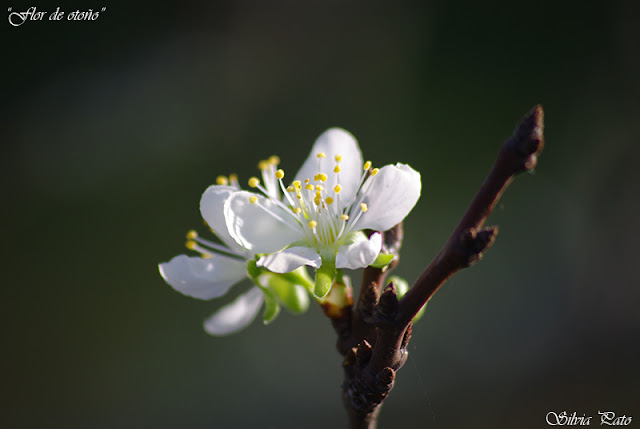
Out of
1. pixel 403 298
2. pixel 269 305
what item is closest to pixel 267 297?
pixel 269 305

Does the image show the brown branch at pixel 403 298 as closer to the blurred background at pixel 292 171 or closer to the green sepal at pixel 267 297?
the green sepal at pixel 267 297

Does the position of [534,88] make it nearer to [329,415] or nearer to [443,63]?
[443,63]

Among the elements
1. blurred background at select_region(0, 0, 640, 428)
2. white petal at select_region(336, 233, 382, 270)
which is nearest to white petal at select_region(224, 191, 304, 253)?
white petal at select_region(336, 233, 382, 270)

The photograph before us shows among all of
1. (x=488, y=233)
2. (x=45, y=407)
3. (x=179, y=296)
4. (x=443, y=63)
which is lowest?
(x=45, y=407)

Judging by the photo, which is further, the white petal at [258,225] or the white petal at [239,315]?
the white petal at [239,315]

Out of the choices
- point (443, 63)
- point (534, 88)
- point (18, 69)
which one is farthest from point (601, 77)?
point (18, 69)

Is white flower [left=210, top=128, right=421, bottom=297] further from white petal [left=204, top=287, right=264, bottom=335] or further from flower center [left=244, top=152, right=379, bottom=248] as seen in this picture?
white petal [left=204, top=287, right=264, bottom=335]

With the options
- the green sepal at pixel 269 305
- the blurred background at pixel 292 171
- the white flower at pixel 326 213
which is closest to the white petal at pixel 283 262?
the white flower at pixel 326 213

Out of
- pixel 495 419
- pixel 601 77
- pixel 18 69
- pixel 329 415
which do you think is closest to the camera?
pixel 495 419
